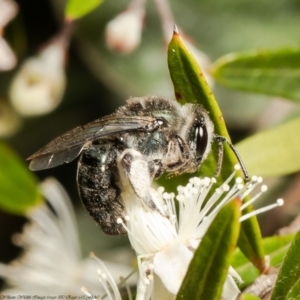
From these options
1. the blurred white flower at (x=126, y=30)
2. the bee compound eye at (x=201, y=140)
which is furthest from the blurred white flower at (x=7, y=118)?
the bee compound eye at (x=201, y=140)

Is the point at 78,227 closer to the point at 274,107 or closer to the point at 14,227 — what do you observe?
the point at 14,227

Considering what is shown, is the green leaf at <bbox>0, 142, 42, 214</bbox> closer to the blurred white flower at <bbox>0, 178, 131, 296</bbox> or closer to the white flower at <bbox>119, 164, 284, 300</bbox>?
the blurred white flower at <bbox>0, 178, 131, 296</bbox>

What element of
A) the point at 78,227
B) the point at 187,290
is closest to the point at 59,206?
the point at 78,227

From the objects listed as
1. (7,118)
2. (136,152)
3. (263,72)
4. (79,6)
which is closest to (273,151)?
(263,72)

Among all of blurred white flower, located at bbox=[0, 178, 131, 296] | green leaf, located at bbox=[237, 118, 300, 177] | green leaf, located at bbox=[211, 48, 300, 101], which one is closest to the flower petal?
green leaf, located at bbox=[237, 118, 300, 177]

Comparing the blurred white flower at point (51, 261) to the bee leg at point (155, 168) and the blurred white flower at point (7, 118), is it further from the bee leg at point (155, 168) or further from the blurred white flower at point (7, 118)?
the bee leg at point (155, 168)

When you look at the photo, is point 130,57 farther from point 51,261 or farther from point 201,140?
point 201,140
